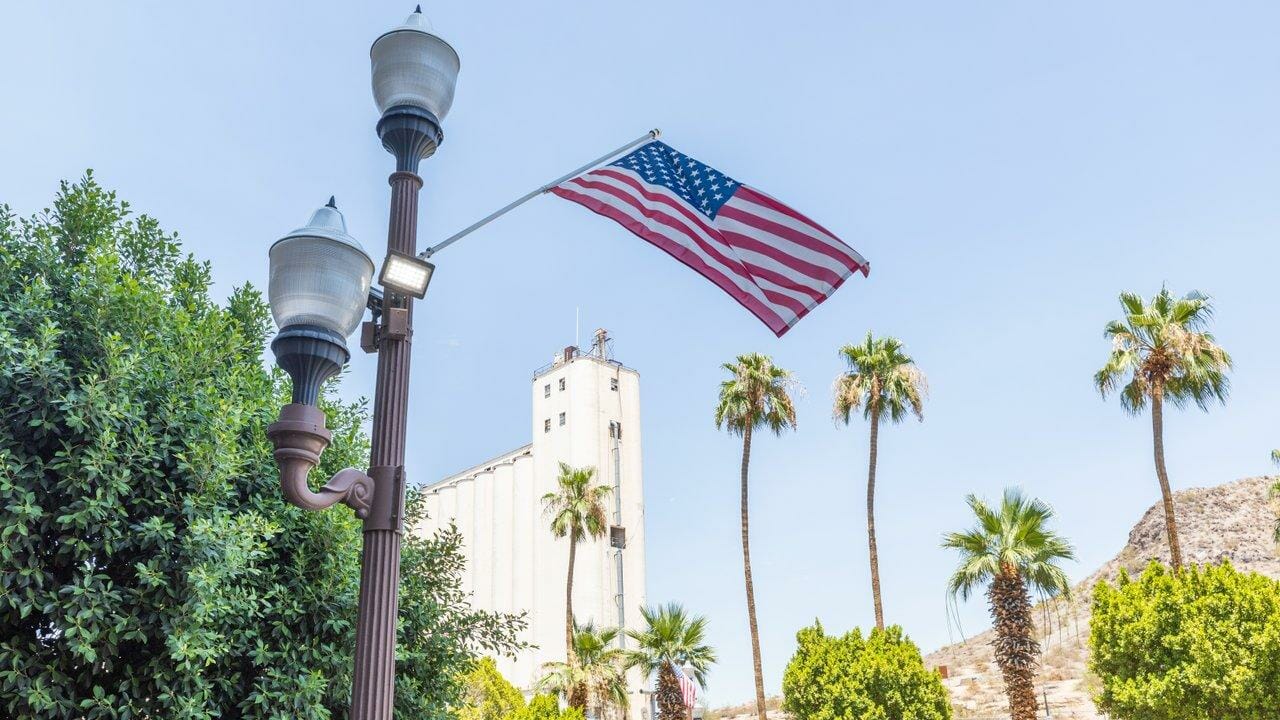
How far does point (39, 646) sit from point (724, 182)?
8.05 m

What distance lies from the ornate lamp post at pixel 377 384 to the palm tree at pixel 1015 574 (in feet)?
95.7

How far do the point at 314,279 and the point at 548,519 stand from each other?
222 feet

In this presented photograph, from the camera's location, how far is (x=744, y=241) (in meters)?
8.93

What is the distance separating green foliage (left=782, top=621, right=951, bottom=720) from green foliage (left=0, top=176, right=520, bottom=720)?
2077 centimetres

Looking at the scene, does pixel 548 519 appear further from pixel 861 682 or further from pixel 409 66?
pixel 409 66

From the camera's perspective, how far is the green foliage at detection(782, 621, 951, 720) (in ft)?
97.9

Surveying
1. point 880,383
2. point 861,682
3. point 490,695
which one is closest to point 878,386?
point 880,383

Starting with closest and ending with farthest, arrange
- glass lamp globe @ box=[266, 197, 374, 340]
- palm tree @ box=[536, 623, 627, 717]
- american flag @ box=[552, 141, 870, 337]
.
→ glass lamp globe @ box=[266, 197, 374, 340] → american flag @ box=[552, 141, 870, 337] → palm tree @ box=[536, 623, 627, 717]

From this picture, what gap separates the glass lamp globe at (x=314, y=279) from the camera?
5191mm

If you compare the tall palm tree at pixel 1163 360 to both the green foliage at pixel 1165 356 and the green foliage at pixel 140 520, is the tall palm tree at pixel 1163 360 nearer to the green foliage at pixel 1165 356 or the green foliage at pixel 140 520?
the green foliage at pixel 1165 356

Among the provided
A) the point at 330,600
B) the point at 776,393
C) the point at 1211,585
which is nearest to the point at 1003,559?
the point at 1211,585

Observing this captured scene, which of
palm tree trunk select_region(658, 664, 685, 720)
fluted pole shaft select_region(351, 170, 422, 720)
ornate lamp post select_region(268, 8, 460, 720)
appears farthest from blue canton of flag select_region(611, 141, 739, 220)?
palm tree trunk select_region(658, 664, 685, 720)

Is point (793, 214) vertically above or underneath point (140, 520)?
above

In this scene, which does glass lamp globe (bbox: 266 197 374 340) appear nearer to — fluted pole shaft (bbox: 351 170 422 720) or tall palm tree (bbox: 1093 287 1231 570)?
fluted pole shaft (bbox: 351 170 422 720)
